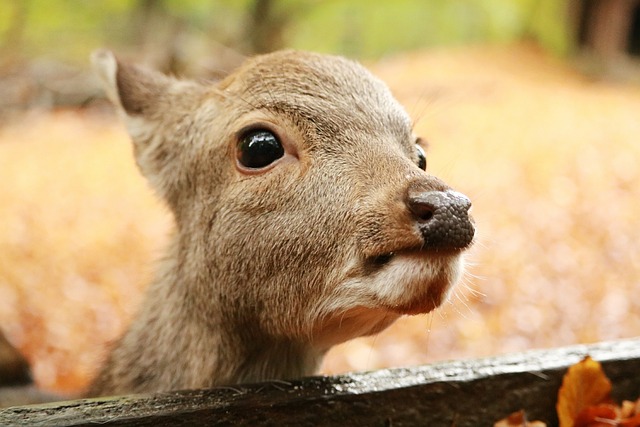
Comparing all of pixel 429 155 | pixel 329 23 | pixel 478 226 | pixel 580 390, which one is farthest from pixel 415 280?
pixel 329 23

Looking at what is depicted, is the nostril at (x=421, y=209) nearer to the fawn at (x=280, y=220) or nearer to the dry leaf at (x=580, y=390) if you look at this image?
the fawn at (x=280, y=220)

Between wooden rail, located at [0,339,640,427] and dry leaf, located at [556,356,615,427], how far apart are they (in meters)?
0.04

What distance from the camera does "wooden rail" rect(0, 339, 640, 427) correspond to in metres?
1.95

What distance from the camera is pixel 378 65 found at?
13.7m

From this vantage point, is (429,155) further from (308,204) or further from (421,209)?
(421,209)

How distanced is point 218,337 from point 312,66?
107 cm

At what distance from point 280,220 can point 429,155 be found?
15.3 ft

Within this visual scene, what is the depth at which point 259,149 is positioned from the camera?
238cm

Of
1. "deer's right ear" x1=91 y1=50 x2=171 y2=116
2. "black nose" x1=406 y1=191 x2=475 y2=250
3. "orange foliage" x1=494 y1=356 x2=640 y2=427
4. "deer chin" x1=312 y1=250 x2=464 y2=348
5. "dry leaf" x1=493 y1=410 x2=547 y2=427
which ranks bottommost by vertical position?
"dry leaf" x1=493 y1=410 x2=547 y2=427

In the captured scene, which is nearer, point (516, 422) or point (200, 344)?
point (516, 422)

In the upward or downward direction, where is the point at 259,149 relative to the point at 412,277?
upward

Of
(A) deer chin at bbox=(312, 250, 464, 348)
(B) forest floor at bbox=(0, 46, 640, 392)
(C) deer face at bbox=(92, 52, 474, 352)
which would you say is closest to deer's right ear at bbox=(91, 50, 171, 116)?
(C) deer face at bbox=(92, 52, 474, 352)

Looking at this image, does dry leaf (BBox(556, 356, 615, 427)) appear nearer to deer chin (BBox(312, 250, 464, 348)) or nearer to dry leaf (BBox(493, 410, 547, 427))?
dry leaf (BBox(493, 410, 547, 427))

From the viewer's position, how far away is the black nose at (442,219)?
1850mm
